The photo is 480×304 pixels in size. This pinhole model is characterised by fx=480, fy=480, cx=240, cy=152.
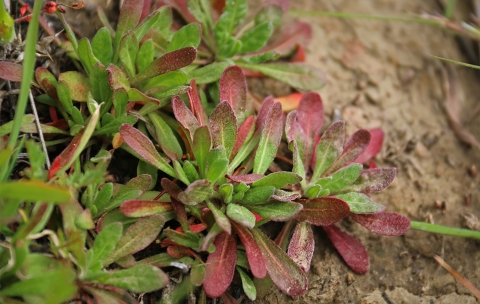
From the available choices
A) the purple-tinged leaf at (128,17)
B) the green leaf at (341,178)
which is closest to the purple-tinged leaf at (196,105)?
the purple-tinged leaf at (128,17)

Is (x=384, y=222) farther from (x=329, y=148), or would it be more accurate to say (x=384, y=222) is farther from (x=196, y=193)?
(x=196, y=193)

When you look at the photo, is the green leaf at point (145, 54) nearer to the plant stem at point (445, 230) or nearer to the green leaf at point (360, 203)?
the green leaf at point (360, 203)

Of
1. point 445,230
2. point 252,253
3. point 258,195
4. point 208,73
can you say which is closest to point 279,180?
point 258,195

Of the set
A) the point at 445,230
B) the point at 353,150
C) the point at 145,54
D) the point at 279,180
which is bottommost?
the point at 445,230

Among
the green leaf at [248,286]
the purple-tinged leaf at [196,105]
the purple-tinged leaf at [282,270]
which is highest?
the purple-tinged leaf at [196,105]

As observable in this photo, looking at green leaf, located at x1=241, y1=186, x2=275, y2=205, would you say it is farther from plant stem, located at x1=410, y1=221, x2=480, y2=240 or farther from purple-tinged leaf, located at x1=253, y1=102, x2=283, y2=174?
plant stem, located at x1=410, y1=221, x2=480, y2=240

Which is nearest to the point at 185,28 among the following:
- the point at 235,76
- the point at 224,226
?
the point at 235,76
